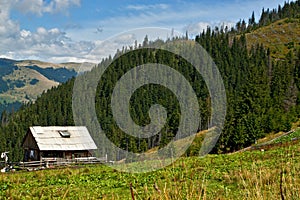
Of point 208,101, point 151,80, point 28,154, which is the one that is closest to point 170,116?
point 208,101

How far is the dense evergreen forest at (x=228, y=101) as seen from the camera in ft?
250

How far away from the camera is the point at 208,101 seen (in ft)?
375

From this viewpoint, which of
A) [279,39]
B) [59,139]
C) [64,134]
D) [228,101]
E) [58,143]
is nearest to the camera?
[58,143]

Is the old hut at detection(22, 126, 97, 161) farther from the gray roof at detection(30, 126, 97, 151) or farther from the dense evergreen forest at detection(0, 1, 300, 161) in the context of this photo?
the dense evergreen forest at detection(0, 1, 300, 161)

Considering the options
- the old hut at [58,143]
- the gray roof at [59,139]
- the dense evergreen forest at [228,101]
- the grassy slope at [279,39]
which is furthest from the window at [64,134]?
the grassy slope at [279,39]

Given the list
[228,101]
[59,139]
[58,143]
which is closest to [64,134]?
[59,139]

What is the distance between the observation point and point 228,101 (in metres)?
103

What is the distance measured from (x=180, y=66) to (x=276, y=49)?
4570 cm

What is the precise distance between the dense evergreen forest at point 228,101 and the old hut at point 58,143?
26.9 meters

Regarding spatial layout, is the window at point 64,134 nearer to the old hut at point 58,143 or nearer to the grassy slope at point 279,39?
the old hut at point 58,143

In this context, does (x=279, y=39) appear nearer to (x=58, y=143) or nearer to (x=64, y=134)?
(x=64, y=134)

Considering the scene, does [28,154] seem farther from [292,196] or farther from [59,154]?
[292,196]

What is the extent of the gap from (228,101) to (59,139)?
194 ft

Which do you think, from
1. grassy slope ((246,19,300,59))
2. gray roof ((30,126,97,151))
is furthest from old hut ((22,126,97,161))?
grassy slope ((246,19,300,59))
